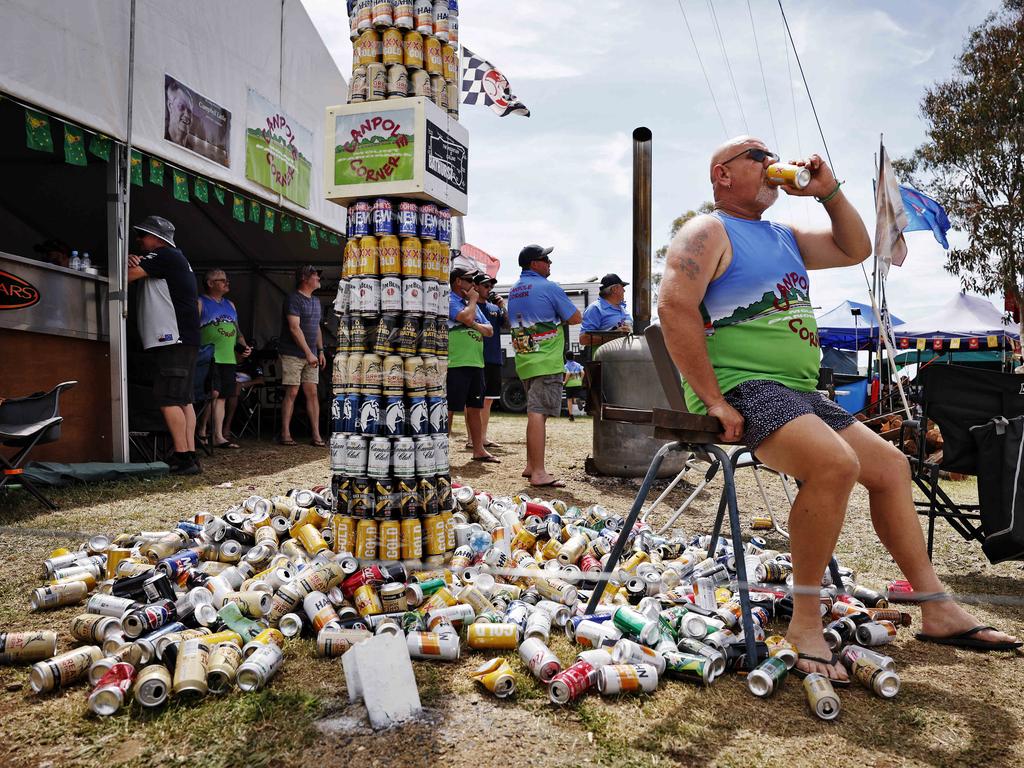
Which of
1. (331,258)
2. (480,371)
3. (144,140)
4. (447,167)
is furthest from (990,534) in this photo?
(331,258)

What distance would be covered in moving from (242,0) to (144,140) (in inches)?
90.8

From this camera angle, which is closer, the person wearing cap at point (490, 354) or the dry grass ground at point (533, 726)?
the dry grass ground at point (533, 726)

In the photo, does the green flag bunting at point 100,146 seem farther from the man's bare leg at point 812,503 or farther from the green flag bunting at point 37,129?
the man's bare leg at point 812,503

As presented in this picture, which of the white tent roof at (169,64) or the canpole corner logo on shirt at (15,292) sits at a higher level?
the white tent roof at (169,64)

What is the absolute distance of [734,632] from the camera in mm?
2875

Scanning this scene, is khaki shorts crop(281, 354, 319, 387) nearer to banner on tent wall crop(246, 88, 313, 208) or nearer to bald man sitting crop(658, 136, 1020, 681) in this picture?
banner on tent wall crop(246, 88, 313, 208)

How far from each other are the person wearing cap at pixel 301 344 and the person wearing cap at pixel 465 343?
6.82ft

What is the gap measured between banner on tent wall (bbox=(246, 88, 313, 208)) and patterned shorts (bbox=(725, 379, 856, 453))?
6.44 metres

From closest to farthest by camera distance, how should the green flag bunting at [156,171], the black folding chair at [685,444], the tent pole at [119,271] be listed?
the black folding chair at [685,444]
the tent pole at [119,271]
the green flag bunting at [156,171]

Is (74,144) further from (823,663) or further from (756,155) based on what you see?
(823,663)

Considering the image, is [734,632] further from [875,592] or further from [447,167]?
[447,167]

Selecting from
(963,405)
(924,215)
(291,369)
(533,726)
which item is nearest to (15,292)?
(291,369)

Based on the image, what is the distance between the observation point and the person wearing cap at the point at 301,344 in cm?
819

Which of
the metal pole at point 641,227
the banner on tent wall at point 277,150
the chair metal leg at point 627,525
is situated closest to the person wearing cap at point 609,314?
the metal pole at point 641,227
